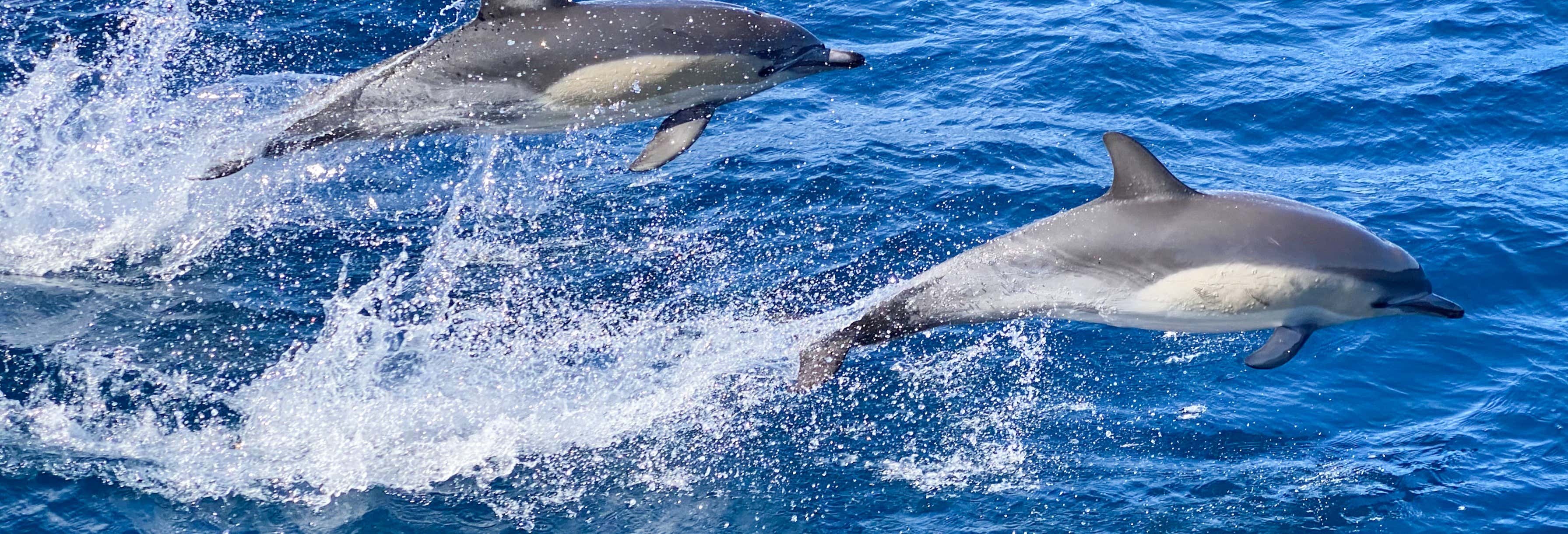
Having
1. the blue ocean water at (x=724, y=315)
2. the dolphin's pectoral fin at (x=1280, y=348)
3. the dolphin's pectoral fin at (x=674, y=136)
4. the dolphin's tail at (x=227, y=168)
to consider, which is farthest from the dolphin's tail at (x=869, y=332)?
the dolphin's tail at (x=227, y=168)

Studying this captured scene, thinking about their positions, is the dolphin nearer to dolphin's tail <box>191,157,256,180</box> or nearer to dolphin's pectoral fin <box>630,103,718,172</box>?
dolphin's pectoral fin <box>630,103,718,172</box>

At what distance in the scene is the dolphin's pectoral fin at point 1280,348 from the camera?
6738 mm

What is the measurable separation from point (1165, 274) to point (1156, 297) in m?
0.13

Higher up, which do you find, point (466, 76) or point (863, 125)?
point (466, 76)

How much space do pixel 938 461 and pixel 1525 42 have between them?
30.3ft

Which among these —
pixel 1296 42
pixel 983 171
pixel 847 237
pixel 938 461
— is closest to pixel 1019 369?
pixel 938 461

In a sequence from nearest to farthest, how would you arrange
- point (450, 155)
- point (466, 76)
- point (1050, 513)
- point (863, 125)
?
point (1050, 513) < point (466, 76) < point (450, 155) < point (863, 125)

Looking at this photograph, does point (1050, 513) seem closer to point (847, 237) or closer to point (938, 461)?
point (938, 461)

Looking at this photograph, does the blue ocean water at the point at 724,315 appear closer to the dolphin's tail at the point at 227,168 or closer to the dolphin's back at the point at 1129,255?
the dolphin's tail at the point at 227,168

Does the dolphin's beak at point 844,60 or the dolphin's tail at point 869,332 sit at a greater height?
the dolphin's beak at point 844,60

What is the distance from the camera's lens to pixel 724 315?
845 cm

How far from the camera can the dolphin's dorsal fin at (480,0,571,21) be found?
7645mm

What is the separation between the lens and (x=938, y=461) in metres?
7.17

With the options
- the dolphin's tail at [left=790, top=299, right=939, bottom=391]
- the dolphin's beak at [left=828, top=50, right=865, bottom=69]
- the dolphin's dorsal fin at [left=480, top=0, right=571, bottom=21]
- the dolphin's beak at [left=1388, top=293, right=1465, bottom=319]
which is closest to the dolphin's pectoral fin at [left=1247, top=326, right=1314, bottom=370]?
the dolphin's beak at [left=1388, top=293, right=1465, bottom=319]
